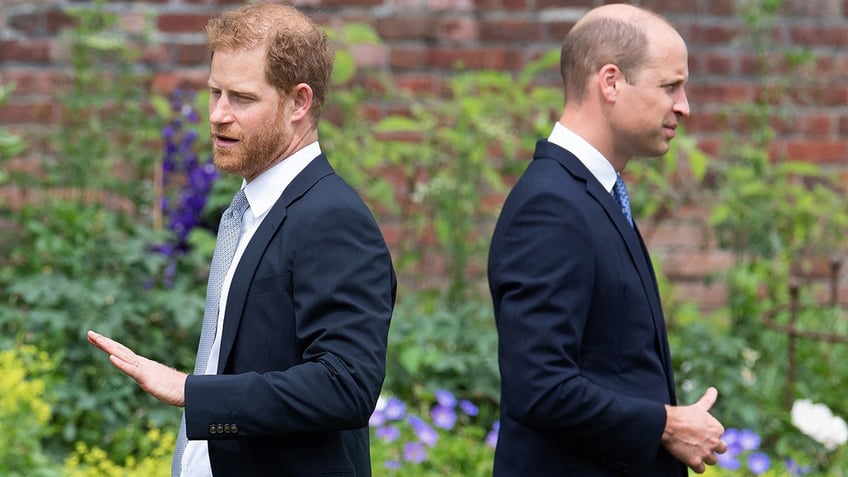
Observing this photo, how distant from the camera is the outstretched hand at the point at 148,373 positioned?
7.10 ft

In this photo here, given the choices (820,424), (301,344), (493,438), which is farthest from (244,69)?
(820,424)

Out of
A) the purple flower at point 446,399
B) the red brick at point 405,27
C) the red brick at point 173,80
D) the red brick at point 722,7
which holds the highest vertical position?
the red brick at point 722,7

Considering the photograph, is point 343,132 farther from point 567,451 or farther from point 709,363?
point 567,451

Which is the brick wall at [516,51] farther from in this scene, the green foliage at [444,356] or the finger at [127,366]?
the finger at [127,366]

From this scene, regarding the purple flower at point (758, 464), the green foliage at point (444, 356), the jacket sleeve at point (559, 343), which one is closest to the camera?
the jacket sleeve at point (559, 343)

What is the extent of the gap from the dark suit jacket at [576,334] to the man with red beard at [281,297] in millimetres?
344

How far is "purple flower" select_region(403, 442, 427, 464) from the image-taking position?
4098mm

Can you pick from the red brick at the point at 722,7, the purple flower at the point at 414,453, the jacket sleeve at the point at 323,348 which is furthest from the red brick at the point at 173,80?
the jacket sleeve at the point at 323,348

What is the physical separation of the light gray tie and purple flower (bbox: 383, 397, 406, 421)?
186 cm

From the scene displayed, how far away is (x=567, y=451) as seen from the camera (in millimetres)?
2672

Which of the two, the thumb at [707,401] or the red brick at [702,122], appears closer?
the thumb at [707,401]

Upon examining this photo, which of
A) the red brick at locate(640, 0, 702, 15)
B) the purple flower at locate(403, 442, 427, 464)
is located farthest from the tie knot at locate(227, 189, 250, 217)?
the red brick at locate(640, 0, 702, 15)

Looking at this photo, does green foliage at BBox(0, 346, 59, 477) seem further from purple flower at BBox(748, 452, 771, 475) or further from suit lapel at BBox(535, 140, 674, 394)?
purple flower at BBox(748, 452, 771, 475)

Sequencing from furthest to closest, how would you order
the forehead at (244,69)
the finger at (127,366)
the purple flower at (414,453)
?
the purple flower at (414,453) < the forehead at (244,69) < the finger at (127,366)
